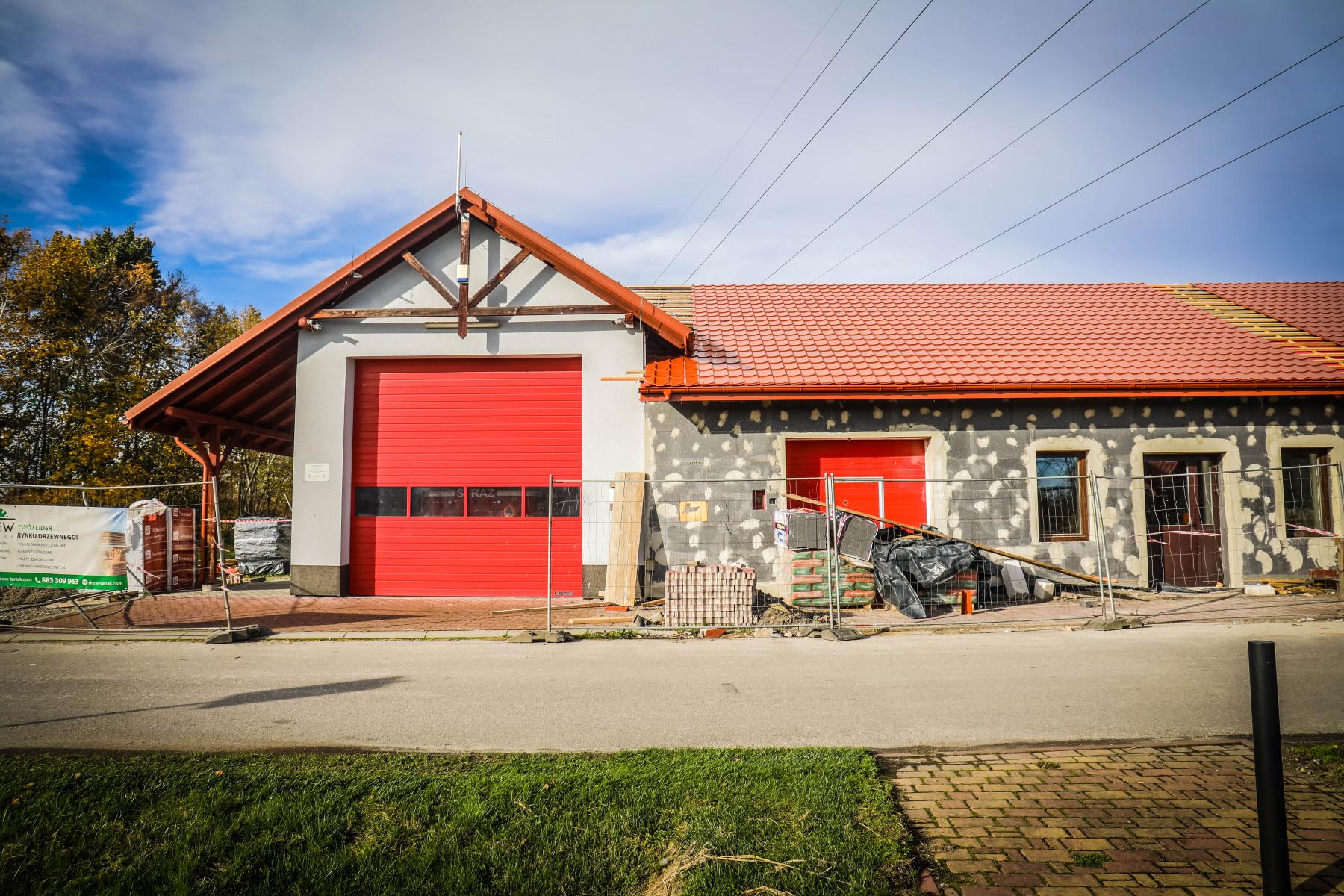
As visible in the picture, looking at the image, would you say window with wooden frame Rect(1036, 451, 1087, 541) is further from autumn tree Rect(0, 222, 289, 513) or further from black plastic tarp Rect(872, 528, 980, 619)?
autumn tree Rect(0, 222, 289, 513)

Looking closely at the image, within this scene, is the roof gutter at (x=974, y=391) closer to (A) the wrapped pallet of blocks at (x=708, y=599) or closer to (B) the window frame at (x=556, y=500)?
(B) the window frame at (x=556, y=500)

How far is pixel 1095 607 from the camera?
10.8 meters

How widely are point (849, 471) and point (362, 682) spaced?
8511mm

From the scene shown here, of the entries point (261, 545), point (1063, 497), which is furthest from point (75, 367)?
point (1063, 497)

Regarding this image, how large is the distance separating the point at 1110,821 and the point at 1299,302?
18.9 meters

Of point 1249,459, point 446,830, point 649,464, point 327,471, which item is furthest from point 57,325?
point 1249,459

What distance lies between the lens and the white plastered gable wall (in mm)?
12680

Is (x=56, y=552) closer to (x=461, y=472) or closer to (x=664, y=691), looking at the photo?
(x=461, y=472)

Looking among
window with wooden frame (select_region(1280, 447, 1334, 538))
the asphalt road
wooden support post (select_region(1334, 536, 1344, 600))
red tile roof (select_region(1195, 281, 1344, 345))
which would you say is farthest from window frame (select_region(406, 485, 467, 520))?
red tile roof (select_region(1195, 281, 1344, 345))

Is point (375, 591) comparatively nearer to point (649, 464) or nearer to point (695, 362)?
point (649, 464)

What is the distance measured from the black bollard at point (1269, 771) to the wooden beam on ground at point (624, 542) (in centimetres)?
904

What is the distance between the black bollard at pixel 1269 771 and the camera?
2.80m

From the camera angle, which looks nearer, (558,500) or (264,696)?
(264,696)

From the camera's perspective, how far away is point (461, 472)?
13.2 meters
